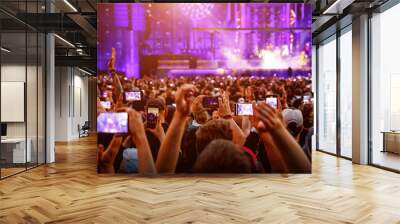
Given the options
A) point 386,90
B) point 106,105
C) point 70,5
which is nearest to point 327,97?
point 386,90

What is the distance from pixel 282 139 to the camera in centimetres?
693

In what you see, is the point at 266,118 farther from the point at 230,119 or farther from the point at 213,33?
the point at 213,33

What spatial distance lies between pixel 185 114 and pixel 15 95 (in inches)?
136

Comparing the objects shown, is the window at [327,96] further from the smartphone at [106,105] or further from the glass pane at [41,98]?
the glass pane at [41,98]

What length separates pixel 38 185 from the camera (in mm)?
6070

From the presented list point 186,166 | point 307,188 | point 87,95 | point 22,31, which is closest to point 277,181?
point 307,188

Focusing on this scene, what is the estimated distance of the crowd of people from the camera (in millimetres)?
6898

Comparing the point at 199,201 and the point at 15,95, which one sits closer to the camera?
the point at 199,201

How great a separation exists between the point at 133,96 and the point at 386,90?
505 cm

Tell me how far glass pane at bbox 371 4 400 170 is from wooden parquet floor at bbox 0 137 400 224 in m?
0.67

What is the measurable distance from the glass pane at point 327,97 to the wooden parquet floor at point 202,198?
3.21 meters

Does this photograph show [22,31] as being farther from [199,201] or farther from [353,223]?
[353,223]

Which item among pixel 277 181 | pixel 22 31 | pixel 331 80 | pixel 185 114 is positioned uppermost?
pixel 22 31

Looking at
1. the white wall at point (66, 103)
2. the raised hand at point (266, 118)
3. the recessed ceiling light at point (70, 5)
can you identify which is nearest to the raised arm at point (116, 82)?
the recessed ceiling light at point (70, 5)
